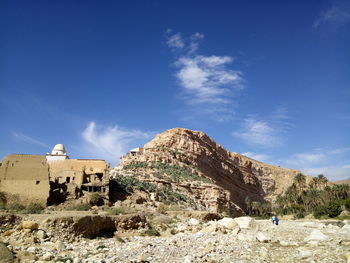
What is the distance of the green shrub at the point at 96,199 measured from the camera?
28.1 metres

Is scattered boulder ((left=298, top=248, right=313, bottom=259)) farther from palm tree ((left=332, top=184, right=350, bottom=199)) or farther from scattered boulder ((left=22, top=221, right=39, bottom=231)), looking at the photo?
palm tree ((left=332, top=184, right=350, bottom=199))

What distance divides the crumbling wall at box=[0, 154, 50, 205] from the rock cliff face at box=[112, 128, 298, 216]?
17.9m

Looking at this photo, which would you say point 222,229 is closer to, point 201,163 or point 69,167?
point 69,167

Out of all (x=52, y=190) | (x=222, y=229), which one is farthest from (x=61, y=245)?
(x=52, y=190)

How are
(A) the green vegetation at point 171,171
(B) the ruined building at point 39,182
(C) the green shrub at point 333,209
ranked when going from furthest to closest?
(A) the green vegetation at point 171,171 → (C) the green shrub at point 333,209 → (B) the ruined building at point 39,182

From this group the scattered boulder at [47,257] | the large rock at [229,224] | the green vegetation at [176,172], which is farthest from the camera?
the green vegetation at [176,172]

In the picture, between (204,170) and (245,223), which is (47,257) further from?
(204,170)

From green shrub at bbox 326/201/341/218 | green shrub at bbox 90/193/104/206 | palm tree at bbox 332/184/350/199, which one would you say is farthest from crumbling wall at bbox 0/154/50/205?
palm tree at bbox 332/184/350/199

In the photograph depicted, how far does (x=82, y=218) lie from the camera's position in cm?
1352

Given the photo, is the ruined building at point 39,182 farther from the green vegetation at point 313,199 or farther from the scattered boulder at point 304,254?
the green vegetation at point 313,199

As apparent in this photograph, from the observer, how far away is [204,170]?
62.4m

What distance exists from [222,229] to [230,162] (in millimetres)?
62319

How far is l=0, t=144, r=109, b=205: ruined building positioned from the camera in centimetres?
2516

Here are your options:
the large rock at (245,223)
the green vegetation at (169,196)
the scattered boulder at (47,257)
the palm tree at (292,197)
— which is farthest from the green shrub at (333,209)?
the scattered boulder at (47,257)
